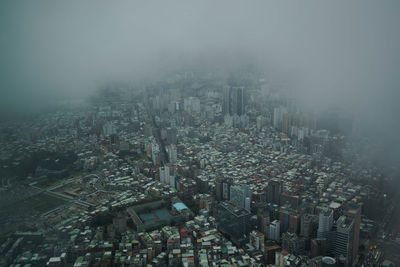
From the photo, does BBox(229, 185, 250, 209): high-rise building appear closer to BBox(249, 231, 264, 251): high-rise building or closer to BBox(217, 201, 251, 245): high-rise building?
BBox(217, 201, 251, 245): high-rise building

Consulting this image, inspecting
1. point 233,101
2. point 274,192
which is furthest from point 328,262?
point 233,101

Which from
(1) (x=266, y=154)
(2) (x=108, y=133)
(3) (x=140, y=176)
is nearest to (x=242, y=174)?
(1) (x=266, y=154)

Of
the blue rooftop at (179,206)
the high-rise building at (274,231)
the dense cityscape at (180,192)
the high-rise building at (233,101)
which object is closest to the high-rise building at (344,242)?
the dense cityscape at (180,192)

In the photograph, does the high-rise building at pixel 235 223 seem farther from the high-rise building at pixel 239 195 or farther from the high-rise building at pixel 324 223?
the high-rise building at pixel 324 223

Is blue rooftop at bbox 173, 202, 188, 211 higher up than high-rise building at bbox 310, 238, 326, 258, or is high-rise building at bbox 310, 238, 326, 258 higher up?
high-rise building at bbox 310, 238, 326, 258

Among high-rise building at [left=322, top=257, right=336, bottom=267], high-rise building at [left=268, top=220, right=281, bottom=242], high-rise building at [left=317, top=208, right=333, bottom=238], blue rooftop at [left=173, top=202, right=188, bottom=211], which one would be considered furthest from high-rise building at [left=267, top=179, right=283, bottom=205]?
high-rise building at [left=322, top=257, right=336, bottom=267]

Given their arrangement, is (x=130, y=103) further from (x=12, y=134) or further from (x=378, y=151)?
(x=378, y=151)
